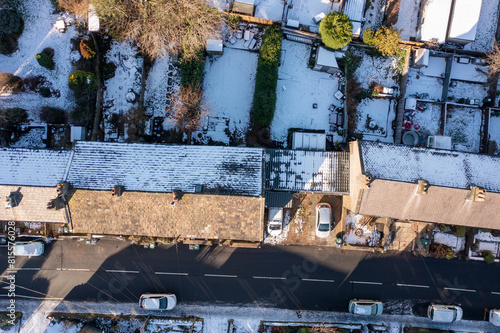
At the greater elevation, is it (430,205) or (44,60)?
(44,60)

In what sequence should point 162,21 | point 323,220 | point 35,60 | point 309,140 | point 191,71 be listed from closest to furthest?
point 162,21
point 191,71
point 309,140
point 323,220
point 35,60

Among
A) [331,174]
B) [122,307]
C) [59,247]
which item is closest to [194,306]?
[122,307]

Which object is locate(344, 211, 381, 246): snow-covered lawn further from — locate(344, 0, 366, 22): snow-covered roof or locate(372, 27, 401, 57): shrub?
locate(344, 0, 366, 22): snow-covered roof

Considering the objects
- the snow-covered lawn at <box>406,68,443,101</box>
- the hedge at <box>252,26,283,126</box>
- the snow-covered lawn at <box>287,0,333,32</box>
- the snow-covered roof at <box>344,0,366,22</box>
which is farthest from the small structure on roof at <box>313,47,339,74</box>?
the snow-covered lawn at <box>406,68,443,101</box>

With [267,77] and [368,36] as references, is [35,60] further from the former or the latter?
[368,36]

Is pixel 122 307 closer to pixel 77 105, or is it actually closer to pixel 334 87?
pixel 77 105

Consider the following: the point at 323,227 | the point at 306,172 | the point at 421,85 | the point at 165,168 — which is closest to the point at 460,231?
the point at 323,227
